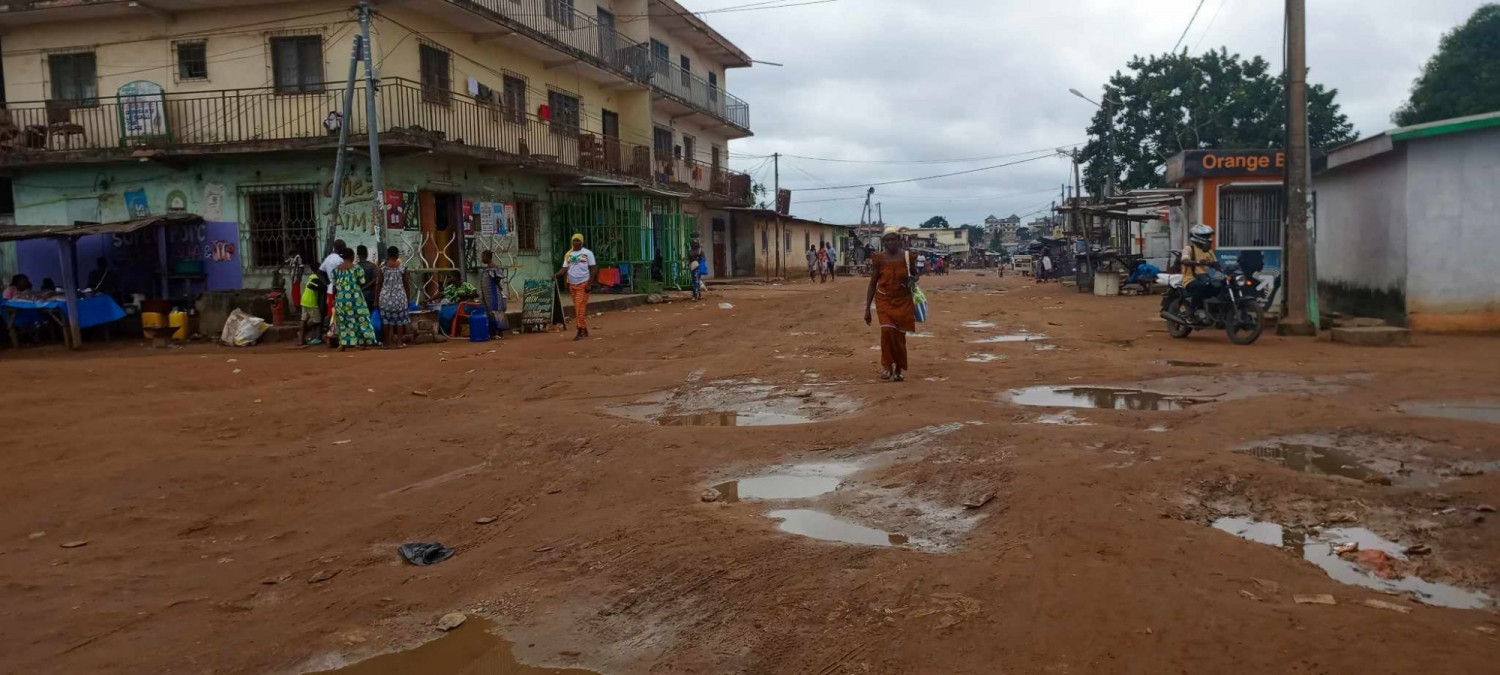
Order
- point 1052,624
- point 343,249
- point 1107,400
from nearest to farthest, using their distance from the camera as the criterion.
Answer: point 1052,624
point 1107,400
point 343,249

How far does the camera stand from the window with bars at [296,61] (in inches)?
710

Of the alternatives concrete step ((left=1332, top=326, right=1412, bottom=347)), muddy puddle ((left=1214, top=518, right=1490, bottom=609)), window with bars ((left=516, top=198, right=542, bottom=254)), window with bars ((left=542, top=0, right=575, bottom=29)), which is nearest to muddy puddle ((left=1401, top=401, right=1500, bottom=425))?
muddy puddle ((left=1214, top=518, right=1490, bottom=609))

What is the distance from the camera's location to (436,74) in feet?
64.1

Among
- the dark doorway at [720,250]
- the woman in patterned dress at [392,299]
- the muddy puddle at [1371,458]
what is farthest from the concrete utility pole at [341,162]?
the dark doorway at [720,250]

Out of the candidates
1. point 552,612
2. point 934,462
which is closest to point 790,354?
point 934,462

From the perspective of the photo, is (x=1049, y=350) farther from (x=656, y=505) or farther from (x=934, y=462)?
(x=656, y=505)

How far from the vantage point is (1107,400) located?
8141 millimetres

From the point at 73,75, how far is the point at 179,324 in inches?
274

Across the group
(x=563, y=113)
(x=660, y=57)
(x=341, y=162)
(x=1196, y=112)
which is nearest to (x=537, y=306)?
(x=341, y=162)

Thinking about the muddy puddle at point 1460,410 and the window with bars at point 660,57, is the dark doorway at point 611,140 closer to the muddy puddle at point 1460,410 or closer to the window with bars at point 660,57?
the window with bars at point 660,57

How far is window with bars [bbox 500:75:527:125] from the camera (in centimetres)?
2186

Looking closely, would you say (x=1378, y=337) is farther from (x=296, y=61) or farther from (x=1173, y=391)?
(x=296, y=61)

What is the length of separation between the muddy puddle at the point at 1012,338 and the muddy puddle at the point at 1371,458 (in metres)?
6.77

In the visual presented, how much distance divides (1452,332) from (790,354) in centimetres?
870
